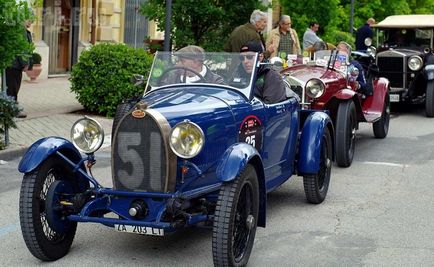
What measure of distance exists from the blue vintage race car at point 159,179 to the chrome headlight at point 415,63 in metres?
9.95

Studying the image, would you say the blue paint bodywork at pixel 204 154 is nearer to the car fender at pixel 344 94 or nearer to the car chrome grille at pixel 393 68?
the car fender at pixel 344 94

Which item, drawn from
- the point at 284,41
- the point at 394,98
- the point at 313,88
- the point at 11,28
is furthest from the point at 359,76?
the point at 11,28

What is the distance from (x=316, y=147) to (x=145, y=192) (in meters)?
2.48

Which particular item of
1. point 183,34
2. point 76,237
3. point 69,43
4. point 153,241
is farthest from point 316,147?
point 69,43

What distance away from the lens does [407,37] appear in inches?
669

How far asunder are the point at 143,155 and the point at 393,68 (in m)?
11.1

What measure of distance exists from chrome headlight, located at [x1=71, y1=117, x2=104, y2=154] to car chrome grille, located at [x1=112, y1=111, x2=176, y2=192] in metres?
0.23

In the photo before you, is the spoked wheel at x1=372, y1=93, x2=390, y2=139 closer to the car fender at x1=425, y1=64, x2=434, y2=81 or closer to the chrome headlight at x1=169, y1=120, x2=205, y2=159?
the car fender at x1=425, y1=64, x2=434, y2=81

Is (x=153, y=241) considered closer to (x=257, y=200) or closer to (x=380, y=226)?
(x=257, y=200)

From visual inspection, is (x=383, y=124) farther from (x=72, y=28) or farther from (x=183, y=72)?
(x=72, y=28)

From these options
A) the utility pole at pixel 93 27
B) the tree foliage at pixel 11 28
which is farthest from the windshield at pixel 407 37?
the tree foliage at pixel 11 28

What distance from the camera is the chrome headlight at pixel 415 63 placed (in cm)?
1565

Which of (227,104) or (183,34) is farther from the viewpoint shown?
(183,34)

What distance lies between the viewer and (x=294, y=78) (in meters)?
10.3
